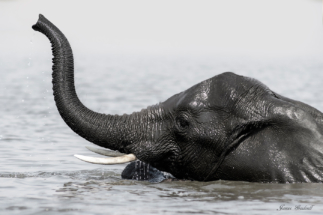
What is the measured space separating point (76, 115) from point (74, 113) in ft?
0.14

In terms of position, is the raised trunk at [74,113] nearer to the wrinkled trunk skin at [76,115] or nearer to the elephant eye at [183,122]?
the wrinkled trunk skin at [76,115]

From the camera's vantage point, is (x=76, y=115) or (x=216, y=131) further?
(x=76, y=115)

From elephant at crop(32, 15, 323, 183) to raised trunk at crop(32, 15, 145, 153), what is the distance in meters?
0.01

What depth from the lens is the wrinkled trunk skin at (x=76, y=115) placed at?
1123 cm

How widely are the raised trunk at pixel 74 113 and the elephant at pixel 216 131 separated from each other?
0.6 inches

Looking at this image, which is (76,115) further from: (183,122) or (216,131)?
(216,131)

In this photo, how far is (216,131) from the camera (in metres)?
11.1

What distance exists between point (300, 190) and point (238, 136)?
1.12 meters

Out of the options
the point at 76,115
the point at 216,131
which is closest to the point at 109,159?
the point at 76,115

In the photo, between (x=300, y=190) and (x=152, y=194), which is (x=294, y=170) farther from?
(x=152, y=194)

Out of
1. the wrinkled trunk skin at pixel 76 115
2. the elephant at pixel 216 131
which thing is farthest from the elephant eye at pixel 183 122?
the wrinkled trunk skin at pixel 76 115

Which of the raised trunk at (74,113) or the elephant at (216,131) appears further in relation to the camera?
the raised trunk at (74,113)

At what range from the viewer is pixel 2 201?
1082cm

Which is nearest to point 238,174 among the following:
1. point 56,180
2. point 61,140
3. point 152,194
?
point 152,194
